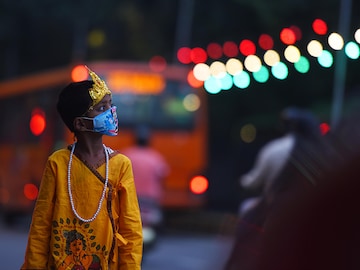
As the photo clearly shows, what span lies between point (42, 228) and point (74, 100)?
58 cm

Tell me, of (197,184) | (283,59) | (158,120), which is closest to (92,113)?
(283,59)

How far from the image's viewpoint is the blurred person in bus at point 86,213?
183 inches

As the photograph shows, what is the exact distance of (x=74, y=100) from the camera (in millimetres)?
4820

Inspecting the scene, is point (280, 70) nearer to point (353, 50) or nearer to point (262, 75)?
point (262, 75)

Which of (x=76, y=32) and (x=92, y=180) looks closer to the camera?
(x=92, y=180)

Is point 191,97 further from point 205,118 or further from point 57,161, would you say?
point 57,161

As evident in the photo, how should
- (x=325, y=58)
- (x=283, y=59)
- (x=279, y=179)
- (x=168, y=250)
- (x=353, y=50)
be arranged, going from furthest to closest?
(x=168, y=250)
(x=283, y=59)
(x=325, y=58)
(x=279, y=179)
(x=353, y=50)

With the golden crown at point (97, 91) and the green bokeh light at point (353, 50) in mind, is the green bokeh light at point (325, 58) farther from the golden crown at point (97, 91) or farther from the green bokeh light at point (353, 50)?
the golden crown at point (97, 91)

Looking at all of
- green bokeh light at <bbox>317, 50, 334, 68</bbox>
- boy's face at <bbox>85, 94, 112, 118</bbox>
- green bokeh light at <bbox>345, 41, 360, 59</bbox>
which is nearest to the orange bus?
green bokeh light at <bbox>317, 50, 334, 68</bbox>

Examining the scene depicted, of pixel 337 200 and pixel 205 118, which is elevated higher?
pixel 205 118

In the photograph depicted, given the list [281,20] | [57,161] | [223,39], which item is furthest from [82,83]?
[223,39]

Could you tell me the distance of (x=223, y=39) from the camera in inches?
1101

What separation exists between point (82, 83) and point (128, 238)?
2.34 ft

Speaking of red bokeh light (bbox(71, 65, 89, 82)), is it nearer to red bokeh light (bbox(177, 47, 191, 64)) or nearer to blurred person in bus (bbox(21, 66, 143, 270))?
red bokeh light (bbox(177, 47, 191, 64))
